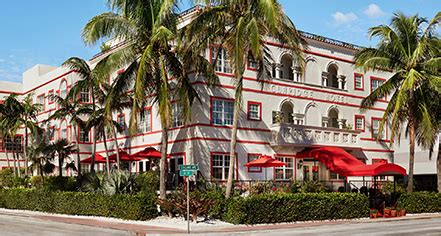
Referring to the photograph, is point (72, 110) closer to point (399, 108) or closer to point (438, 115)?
point (399, 108)

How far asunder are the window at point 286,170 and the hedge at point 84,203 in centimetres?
1226

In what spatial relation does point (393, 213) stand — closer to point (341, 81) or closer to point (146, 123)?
point (341, 81)

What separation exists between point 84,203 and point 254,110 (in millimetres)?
12737

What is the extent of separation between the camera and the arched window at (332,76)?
41475 millimetres

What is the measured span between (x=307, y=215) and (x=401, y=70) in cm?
1141

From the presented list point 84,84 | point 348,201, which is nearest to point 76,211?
point 84,84

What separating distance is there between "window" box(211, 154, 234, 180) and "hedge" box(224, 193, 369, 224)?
27.4ft

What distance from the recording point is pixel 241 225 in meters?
23.8

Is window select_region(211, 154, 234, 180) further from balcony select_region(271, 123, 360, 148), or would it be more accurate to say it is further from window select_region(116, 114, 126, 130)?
window select_region(116, 114, 126, 130)

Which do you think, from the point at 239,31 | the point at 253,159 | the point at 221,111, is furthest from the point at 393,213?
the point at 239,31

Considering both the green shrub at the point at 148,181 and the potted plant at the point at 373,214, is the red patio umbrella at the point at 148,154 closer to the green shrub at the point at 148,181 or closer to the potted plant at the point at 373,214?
the green shrub at the point at 148,181

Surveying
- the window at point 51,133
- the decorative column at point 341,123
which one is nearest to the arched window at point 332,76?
the decorative column at point 341,123

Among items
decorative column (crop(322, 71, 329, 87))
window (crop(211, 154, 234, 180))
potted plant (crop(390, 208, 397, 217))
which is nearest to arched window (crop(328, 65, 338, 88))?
decorative column (crop(322, 71, 329, 87))

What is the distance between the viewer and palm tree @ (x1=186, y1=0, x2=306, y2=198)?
2434 cm
